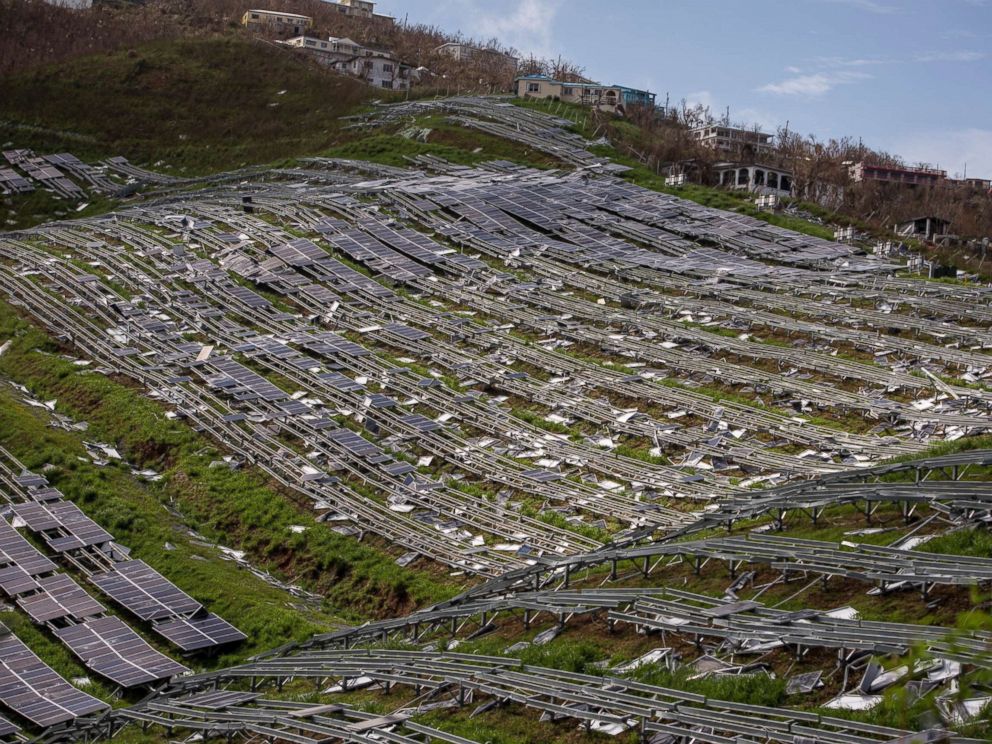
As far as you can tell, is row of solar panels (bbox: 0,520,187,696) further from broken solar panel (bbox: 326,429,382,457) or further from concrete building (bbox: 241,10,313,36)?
concrete building (bbox: 241,10,313,36)

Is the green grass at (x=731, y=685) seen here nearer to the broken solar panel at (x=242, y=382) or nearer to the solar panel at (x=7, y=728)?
the solar panel at (x=7, y=728)

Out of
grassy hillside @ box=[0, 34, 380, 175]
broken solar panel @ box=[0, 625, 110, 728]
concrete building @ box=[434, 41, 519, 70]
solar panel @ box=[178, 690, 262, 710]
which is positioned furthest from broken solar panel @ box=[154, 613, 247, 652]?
concrete building @ box=[434, 41, 519, 70]

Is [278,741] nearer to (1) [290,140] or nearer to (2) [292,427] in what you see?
(2) [292,427]

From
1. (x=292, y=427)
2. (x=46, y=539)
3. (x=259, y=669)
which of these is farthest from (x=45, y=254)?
(x=259, y=669)

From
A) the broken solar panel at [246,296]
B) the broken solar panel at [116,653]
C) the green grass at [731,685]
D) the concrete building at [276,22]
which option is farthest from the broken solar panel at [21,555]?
the concrete building at [276,22]

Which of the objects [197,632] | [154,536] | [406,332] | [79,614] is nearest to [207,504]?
[154,536]

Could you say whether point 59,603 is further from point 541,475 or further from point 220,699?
point 541,475
